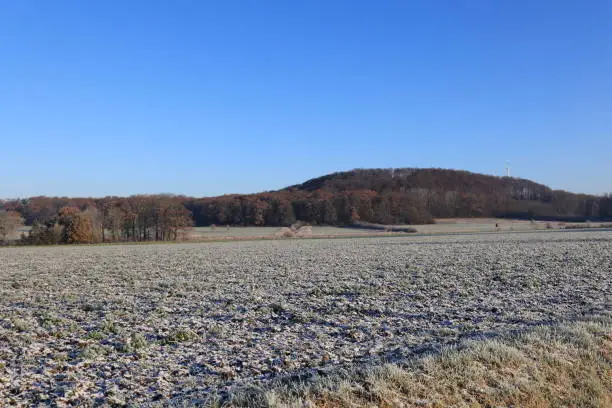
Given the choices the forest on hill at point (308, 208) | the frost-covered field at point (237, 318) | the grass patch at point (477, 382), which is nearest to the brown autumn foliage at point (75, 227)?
the forest on hill at point (308, 208)

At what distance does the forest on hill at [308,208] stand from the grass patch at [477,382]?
68.6m

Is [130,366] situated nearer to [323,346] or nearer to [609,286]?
[323,346]

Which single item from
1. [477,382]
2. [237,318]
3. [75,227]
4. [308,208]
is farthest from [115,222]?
[477,382]

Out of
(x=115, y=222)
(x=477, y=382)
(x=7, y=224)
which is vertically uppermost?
(x=115, y=222)

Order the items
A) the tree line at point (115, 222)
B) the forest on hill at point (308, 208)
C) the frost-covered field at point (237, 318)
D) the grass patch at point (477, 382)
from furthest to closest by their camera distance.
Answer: the forest on hill at point (308, 208) < the tree line at point (115, 222) < the frost-covered field at point (237, 318) < the grass patch at point (477, 382)

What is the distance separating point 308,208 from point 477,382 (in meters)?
117

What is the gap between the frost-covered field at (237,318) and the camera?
341 inches

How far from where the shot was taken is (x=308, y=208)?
411 ft

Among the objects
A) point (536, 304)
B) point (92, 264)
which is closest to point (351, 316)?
point (536, 304)

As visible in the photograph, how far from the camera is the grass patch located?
6902 millimetres

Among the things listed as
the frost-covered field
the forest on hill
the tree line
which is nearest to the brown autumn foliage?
the tree line

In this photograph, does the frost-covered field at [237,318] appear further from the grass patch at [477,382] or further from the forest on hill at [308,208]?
the forest on hill at [308,208]

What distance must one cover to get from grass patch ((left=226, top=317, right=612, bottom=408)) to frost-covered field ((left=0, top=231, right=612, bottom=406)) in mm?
1254

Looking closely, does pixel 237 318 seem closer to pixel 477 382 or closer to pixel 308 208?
pixel 477 382
